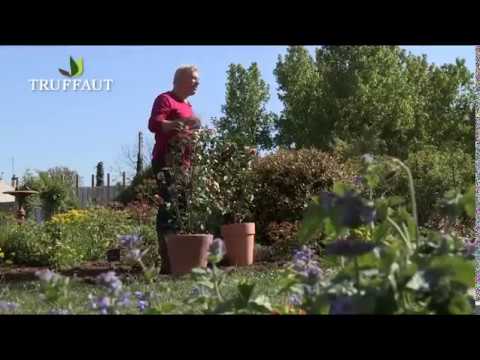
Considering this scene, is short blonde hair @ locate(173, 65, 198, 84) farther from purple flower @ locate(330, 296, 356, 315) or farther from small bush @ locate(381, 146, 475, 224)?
purple flower @ locate(330, 296, 356, 315)

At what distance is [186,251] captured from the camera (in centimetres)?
461

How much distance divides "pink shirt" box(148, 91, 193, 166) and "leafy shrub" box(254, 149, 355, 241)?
1709 millimetres

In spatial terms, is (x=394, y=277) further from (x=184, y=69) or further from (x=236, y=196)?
(x=236, y=196)

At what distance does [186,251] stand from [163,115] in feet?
3.53

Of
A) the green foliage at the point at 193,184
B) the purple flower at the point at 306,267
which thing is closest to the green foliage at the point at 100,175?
the green foliage at the point at 193,184

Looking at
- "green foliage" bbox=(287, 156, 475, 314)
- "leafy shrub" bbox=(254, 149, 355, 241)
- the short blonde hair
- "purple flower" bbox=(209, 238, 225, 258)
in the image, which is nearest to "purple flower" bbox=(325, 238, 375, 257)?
"green foliage" bbox=(287, 156, 475, 314)

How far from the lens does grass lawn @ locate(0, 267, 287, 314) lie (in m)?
2.98

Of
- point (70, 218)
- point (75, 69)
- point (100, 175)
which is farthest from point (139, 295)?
point (100, 175)

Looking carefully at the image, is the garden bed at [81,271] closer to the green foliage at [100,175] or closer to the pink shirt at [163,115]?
the pink shirt at [163,115]

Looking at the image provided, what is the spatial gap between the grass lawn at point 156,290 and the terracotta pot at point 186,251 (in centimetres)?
17
